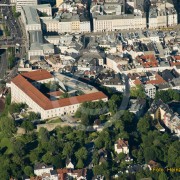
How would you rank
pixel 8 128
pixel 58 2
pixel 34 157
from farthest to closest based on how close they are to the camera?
1. pixel 58 2
2. pixel 8 128
3. pixel 34 157

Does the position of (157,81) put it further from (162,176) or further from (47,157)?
(162,176)

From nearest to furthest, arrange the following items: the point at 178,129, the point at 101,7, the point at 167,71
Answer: the point at 178,129, the point at 167,71, the point at 101,7

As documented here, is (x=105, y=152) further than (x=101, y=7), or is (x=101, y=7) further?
(x=101, y=7)

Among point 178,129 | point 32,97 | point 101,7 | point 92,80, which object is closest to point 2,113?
point 32,97

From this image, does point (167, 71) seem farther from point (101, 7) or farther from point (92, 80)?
point (101, 7)

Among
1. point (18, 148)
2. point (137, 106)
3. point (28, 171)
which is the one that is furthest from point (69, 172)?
point (137, 106)

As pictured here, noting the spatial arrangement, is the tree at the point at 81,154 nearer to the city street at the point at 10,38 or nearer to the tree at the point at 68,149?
the tree at the point at 68,149

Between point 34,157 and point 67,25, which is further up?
point 67,25
